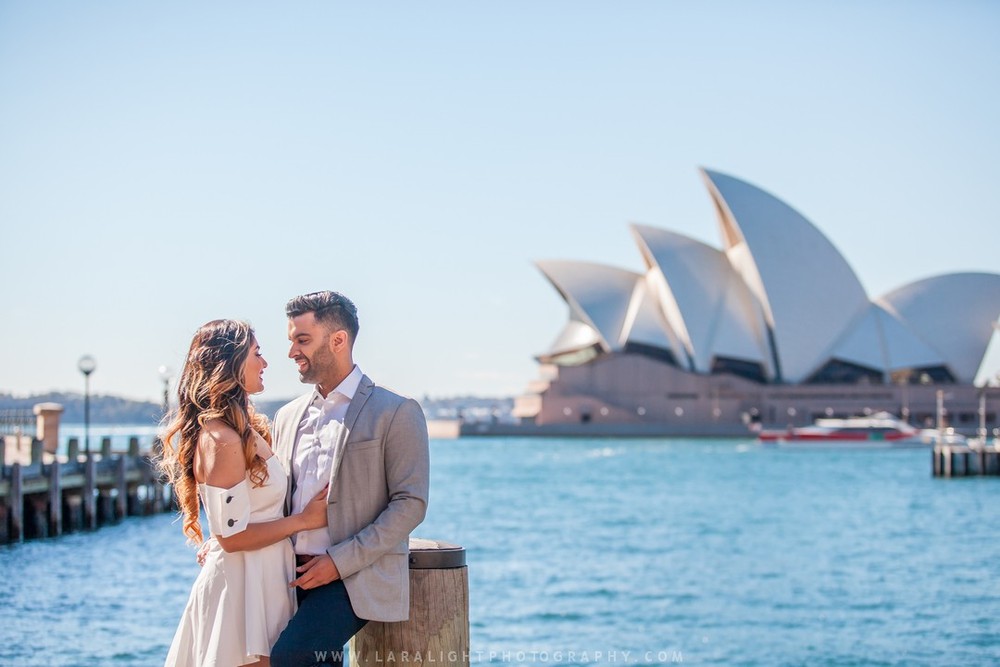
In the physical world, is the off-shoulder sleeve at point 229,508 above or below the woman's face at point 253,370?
below

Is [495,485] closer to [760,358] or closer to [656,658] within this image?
[656,658]

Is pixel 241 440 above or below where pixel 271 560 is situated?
above

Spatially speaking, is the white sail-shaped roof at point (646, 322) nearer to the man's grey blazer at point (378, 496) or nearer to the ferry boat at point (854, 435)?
the ferry boat at point (854, 435)

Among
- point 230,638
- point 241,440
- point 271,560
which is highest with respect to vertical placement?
point 241,440

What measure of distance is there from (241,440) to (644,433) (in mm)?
55299

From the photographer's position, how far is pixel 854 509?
70.4 ft

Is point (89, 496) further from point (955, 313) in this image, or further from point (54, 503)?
point (955, 313)

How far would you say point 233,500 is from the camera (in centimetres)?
282

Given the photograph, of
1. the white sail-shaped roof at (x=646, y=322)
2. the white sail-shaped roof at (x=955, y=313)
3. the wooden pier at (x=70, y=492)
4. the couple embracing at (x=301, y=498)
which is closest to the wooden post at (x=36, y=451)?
the wooden pier at (x=70, y=492)

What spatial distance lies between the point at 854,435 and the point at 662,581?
39.6 m

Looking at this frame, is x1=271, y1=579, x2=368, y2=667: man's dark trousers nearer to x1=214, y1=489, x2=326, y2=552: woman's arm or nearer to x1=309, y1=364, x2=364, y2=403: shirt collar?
x1=214, y1=489, x2=326, y2=552: woman's arm

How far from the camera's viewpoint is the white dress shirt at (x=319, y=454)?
9.64 ft

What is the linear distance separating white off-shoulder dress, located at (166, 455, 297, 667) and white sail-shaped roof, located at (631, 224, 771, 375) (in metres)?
49.3

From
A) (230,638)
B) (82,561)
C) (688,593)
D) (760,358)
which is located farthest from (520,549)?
(760,358)
